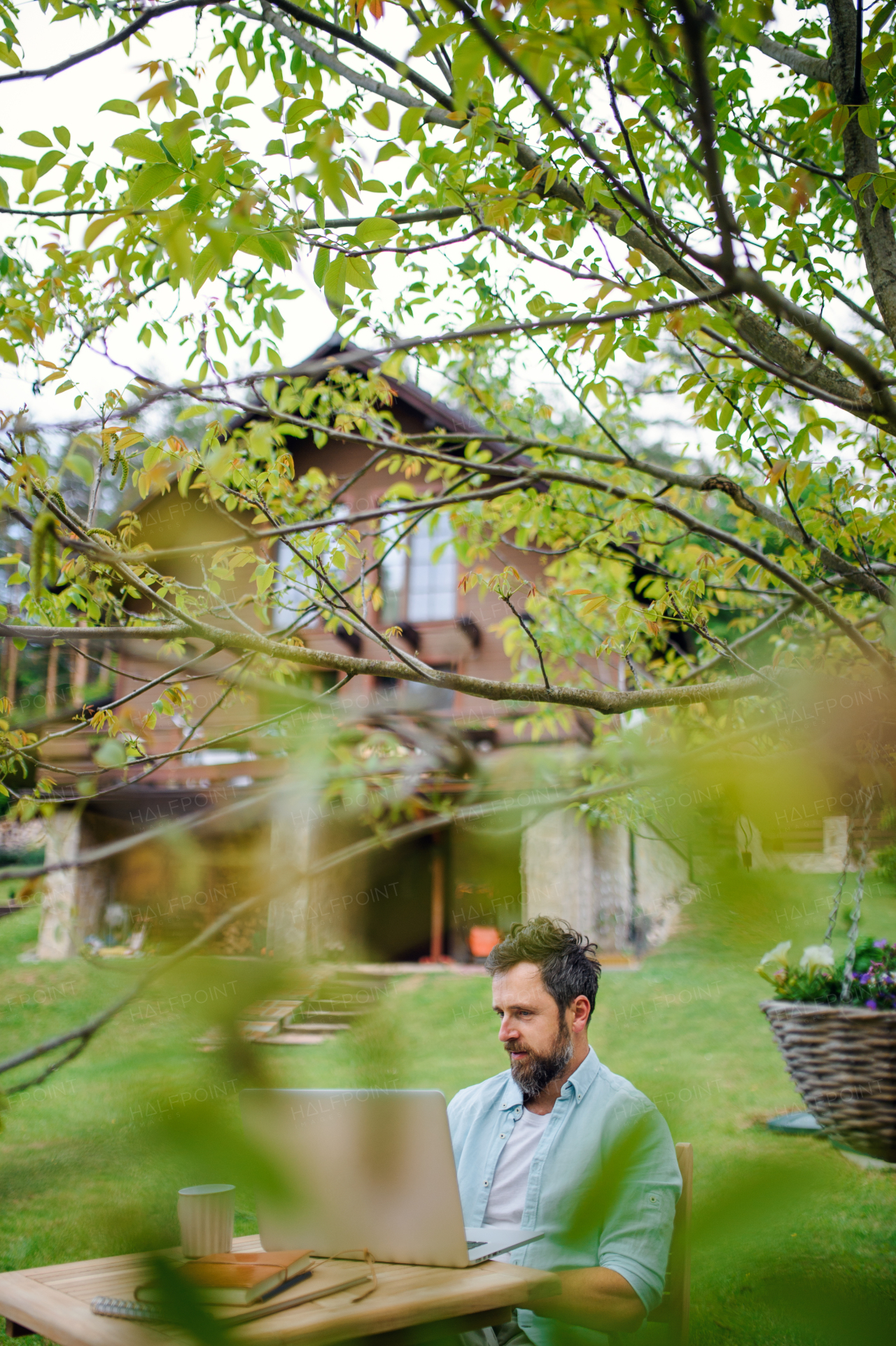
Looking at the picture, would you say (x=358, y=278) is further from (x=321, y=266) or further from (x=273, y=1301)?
(x=273, y=1301)

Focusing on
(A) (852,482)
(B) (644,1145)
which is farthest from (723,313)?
(A) (852,482)

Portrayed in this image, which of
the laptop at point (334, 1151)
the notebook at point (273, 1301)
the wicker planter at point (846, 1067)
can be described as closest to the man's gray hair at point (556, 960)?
the notebook at point (273, 1301)

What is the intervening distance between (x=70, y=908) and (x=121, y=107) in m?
1.53

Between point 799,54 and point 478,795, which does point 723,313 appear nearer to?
point 799,54

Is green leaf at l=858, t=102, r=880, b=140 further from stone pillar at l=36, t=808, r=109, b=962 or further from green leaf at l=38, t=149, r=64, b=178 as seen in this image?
stone pillar at l=36, t=808, r=109, b=962

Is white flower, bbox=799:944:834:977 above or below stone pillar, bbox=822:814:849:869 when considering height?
below

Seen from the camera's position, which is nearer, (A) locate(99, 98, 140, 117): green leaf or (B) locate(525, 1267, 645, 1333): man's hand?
(B) locate(525, 1267, 645, 1333): man's hand

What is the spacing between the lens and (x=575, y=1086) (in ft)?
7.51

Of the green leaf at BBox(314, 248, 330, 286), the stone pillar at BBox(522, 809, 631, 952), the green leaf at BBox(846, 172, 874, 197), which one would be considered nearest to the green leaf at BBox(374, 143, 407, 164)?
A: the green leaf at BBox(314, 248, 330, 286)

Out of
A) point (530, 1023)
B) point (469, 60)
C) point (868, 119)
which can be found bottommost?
point (530, 1023)

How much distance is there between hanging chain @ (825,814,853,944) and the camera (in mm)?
370

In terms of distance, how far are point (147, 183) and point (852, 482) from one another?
2.95m

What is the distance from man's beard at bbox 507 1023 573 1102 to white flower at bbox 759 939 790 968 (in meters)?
1.92

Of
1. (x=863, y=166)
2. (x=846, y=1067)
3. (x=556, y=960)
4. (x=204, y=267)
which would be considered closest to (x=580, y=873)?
(x=846, y=1067)
